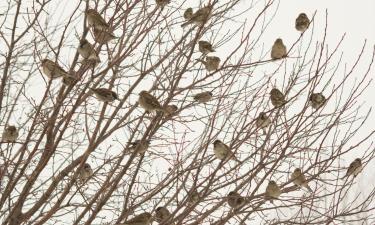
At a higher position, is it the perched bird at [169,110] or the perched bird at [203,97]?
the perched bird at [203,97]

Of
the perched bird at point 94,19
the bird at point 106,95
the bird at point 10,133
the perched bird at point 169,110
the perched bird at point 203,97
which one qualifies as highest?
the perched bird at point 94,19

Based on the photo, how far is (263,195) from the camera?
3.16 meters

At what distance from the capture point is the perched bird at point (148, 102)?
3309 mm

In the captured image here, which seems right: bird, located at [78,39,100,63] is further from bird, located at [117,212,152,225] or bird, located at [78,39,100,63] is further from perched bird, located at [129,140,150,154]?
bird, located at [117,212,152,225]

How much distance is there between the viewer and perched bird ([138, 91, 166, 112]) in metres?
3.31

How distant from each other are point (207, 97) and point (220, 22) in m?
0.71

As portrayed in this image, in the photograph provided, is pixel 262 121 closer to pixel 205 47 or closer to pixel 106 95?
pixel 205 47

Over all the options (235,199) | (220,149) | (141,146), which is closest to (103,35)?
(141,146)

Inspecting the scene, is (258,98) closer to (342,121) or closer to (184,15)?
(342,121)

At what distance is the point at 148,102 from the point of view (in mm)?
3410

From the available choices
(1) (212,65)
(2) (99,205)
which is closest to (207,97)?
(1) (212,65)

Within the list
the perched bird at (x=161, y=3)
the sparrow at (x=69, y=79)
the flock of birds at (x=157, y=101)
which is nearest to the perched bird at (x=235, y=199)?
the flock of birds at (x=157, y=101)

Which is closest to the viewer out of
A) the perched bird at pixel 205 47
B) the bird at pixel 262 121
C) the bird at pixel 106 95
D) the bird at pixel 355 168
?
the bird at pixel 262 121

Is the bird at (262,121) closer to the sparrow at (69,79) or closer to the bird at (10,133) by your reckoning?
the sparrow at (69,79)
